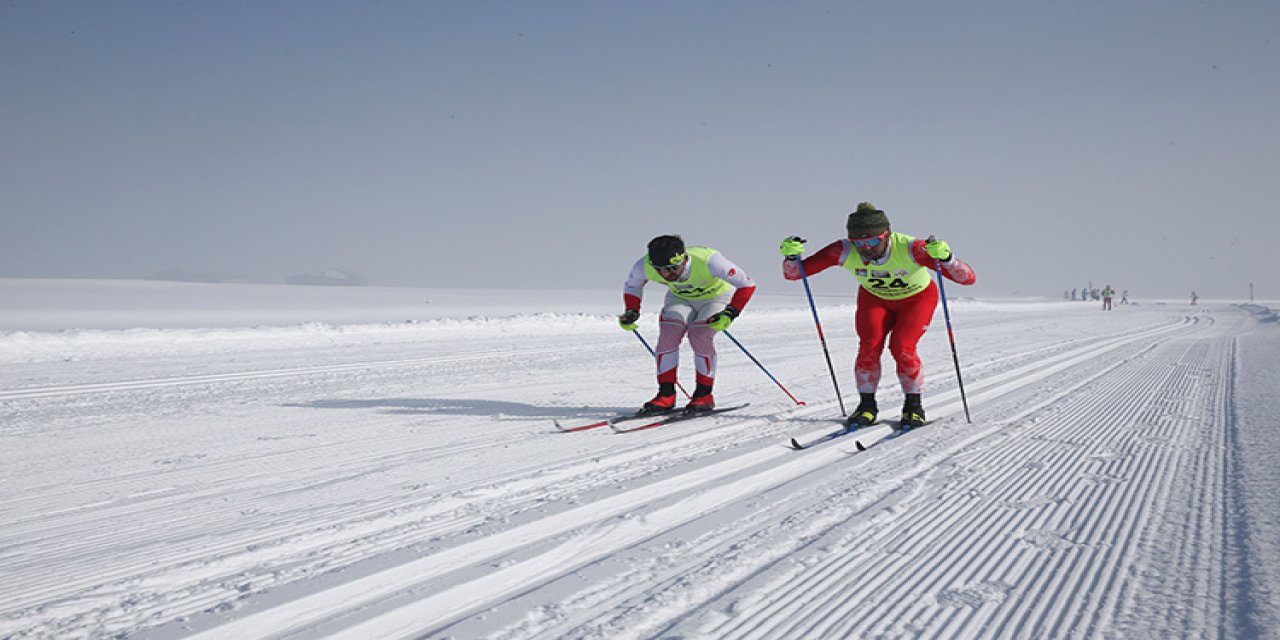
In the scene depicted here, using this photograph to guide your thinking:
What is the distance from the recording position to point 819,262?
18.2 ft

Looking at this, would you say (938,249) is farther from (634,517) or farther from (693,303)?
(634,517)

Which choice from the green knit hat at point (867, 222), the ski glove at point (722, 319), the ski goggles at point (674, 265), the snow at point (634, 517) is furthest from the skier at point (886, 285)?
the ski goggles at point (674, 265)

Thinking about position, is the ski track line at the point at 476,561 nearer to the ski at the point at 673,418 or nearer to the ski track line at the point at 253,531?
the ski track line at the point at 253,531

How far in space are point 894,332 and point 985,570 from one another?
3435 mm

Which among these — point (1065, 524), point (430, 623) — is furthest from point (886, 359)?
point (430, 623)

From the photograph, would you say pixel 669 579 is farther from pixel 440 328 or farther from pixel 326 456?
pixel 440 328

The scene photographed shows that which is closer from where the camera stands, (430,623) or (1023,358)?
(430,623)

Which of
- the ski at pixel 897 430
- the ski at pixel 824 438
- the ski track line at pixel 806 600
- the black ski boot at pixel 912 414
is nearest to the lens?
the ski track line at pixel 806 600

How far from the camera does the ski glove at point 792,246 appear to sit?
209 inches

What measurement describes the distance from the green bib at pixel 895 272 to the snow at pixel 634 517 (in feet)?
3.41

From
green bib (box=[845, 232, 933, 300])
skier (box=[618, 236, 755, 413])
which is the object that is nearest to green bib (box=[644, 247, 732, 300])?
skier (box=[618, 236, 755, 413])

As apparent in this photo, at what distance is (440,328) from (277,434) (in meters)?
12.1

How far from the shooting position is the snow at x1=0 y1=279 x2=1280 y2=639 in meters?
1.87

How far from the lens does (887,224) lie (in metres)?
5.11
